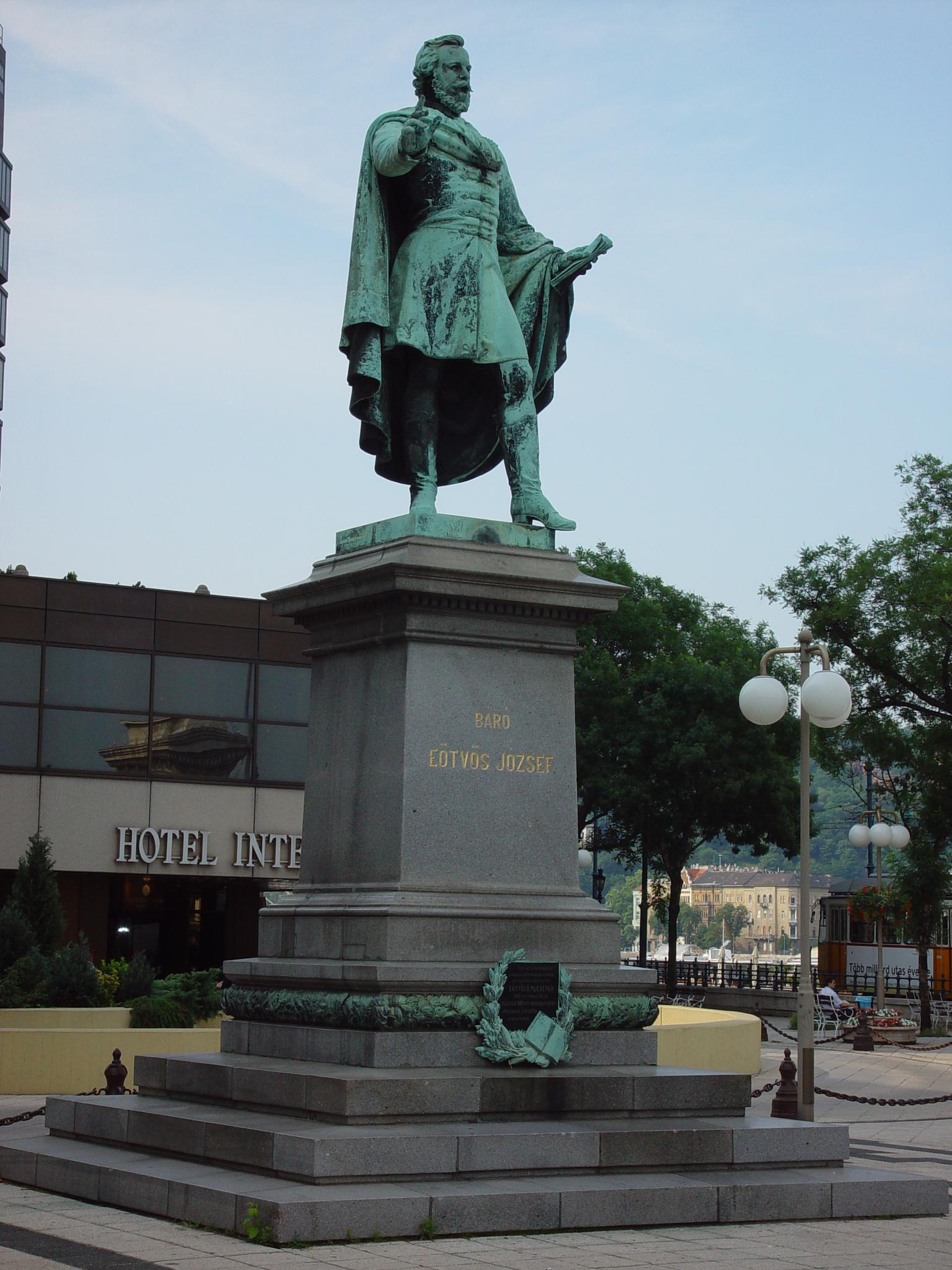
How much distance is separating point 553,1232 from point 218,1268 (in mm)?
2104

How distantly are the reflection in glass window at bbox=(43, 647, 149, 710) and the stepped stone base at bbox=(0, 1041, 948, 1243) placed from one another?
26.5m

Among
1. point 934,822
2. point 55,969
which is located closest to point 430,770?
point 55,969

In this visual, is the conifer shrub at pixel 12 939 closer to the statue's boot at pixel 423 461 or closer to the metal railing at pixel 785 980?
the statue's boot at pixel 423 461

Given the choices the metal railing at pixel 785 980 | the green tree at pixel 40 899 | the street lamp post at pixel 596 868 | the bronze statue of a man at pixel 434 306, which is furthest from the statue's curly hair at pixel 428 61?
the metal railing at pixel 785 980

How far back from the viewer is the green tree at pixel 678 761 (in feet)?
173

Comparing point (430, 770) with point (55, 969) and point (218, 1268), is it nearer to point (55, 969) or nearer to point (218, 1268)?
point (218, 1268)

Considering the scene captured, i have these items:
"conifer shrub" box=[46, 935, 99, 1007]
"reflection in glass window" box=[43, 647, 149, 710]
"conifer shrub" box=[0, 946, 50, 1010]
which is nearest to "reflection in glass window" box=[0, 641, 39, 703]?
"reflection in glass window" box=[43, 647, 149, 710]

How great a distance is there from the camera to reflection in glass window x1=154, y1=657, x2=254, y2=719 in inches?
1510

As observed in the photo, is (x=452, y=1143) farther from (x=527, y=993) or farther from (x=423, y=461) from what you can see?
(x=423, y=461)

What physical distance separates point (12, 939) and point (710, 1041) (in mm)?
9530

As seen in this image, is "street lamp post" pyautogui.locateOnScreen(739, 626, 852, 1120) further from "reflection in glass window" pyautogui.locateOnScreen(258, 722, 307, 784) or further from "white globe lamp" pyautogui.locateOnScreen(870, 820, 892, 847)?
"reflection in glass window" pyautogui.locateOnScreen(258, 722, 307, 784)

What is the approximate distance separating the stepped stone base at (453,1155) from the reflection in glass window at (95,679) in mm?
26541

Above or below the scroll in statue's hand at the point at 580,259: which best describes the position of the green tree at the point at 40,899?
below

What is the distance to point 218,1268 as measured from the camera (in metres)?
8.02
